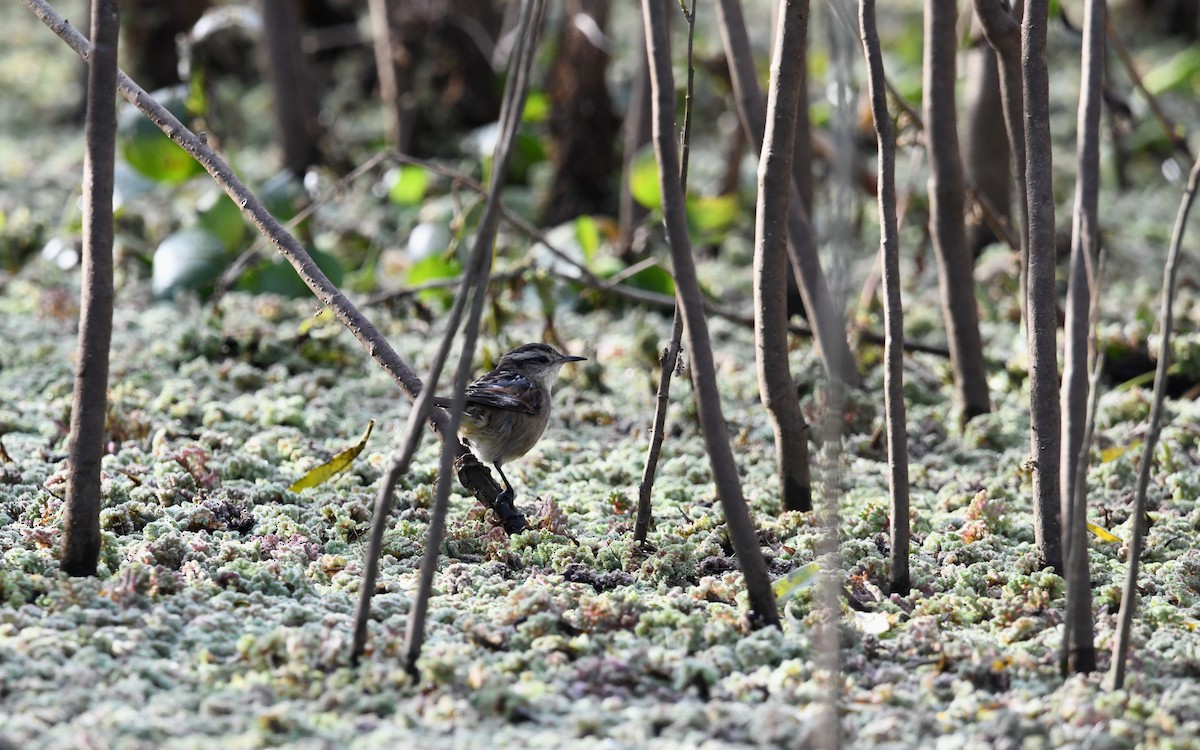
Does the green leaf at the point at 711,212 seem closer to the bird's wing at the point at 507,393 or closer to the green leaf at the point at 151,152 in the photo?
the green leaf at the point at 151,152

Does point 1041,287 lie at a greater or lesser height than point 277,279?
lesser

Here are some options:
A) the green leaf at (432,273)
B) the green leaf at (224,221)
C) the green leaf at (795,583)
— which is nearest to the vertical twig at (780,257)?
the green leaf at (795,583)

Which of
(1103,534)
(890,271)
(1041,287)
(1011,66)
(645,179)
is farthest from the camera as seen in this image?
(645,179)

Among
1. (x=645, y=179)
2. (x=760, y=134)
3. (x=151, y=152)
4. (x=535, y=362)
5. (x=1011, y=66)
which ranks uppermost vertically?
(x=645, y=179)

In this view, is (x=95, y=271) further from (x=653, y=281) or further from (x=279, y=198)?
(x=279, y=198)

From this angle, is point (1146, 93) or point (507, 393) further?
point (1146, 93)

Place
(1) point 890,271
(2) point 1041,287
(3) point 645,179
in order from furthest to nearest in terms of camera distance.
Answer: (3) point 645,179
(2) point 1041,287
(1) point 890,271

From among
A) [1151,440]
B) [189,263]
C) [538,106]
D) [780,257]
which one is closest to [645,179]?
[538,106]
